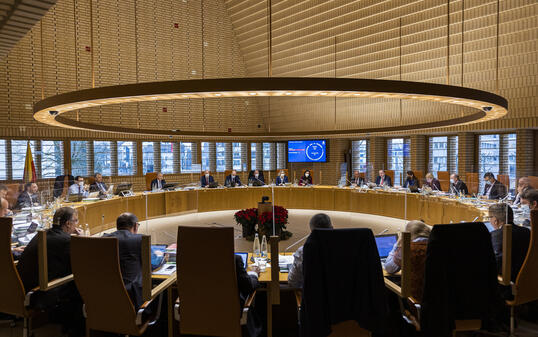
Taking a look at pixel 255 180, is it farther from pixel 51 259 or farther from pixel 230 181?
pixel 51 259

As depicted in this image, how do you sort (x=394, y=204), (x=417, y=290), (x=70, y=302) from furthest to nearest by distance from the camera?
(x=394, y=204) < (x=70, y=302) < (x=417, y=290)

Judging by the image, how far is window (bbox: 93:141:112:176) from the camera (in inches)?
437

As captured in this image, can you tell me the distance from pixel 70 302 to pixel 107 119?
885 cm

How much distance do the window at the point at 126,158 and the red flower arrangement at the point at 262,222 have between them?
254 inches

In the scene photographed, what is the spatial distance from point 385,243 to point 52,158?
1005cm

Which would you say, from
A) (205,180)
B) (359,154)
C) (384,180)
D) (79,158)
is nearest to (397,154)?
(359,154)

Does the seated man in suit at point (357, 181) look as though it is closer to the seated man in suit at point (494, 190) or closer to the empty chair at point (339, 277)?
the seated man in suit at point (494, 190)

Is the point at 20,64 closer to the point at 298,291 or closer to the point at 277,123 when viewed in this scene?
the point at 277,123

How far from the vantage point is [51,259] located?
2.93 meters

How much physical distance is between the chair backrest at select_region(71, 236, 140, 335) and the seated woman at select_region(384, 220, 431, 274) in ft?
6.60

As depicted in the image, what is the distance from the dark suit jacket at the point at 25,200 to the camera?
6.06 m

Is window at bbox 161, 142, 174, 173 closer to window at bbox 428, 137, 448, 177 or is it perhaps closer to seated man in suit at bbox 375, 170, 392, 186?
seated man in suit at bbox 375, 170, 392, 186

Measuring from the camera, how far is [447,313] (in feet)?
8.06

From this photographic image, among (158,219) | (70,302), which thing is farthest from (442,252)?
(158,219)
